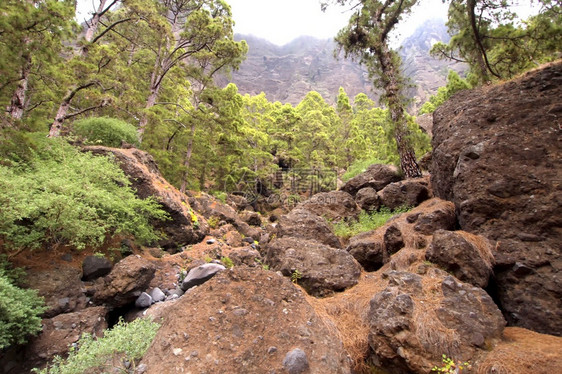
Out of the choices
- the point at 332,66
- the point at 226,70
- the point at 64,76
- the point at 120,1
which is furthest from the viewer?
the point at 332,66

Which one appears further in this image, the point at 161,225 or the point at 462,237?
the point at 161,225

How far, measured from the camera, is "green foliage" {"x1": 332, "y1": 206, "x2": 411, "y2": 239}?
8789mm

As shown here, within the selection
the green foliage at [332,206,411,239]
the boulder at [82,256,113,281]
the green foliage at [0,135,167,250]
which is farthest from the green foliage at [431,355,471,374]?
the green foliage at [332,206,411,239]

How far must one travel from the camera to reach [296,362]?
2.88 meters

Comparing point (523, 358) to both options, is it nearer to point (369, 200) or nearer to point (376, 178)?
point (369, 200)

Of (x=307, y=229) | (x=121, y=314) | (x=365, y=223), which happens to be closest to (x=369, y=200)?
(x=365, y=223)

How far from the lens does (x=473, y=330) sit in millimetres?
3092

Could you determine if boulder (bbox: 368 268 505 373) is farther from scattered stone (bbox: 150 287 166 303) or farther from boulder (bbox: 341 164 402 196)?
boulder (bbox: 341 164 402 196)

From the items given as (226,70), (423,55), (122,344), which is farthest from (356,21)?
(423,55)

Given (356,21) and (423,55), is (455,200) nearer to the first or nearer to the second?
(356,21)

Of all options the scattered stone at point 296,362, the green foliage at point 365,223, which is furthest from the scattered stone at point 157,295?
the green foliage at point 365,223

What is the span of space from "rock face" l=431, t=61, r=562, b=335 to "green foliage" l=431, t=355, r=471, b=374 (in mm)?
1672

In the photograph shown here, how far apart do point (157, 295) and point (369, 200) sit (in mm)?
8036

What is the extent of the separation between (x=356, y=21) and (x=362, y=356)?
42.9 ft
